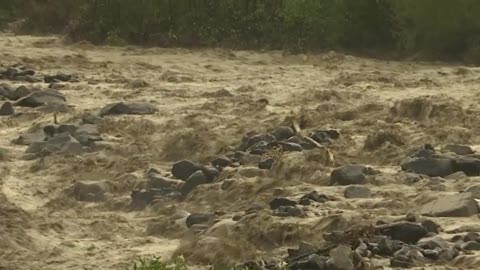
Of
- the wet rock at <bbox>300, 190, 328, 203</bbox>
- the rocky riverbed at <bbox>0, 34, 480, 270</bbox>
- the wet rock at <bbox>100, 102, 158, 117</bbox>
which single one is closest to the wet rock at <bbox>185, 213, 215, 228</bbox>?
the rocky riverbed at <bbox>0, 34, 480, 270</bbox>

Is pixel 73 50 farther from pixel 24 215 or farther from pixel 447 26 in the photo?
pixel 24 215

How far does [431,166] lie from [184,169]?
1867mm

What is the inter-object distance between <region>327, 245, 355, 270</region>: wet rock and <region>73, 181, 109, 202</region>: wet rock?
2.86 metres

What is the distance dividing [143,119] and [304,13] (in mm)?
5841

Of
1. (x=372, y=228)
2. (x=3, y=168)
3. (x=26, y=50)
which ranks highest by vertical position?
(x=372, y=228)

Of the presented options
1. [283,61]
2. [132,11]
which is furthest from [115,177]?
[132,11]

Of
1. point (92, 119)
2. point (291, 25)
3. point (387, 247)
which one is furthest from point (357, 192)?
point (291, 25)

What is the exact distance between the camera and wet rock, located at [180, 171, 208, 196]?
7.83 meters

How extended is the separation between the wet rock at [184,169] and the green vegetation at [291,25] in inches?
255

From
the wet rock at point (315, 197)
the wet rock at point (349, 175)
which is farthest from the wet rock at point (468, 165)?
the wet rock at point (315, 197)

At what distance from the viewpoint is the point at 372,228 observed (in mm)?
6031

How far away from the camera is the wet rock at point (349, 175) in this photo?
7523 mm

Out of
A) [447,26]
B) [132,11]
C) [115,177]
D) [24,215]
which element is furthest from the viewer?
[132,11]

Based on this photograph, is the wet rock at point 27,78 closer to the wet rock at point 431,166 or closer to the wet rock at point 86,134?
the wet rock at point 86,134
